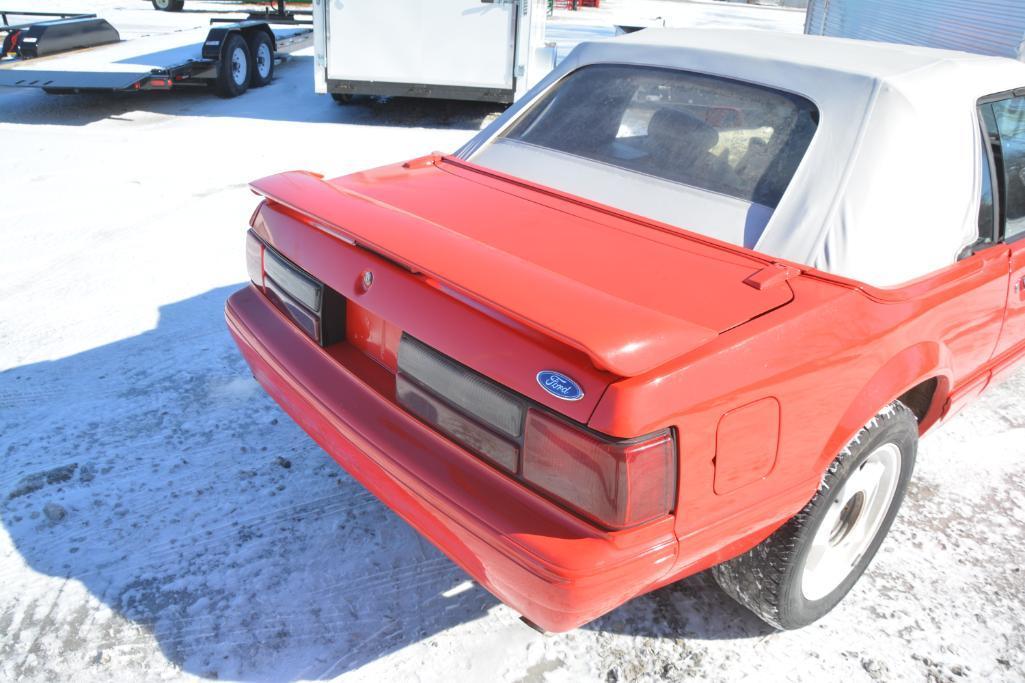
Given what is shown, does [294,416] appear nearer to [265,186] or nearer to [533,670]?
[265,186]

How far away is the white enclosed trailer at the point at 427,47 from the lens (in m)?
8.65

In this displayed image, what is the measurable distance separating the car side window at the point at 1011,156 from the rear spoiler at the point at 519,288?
166cm

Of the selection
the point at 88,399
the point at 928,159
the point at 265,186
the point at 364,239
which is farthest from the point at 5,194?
the point at 928,159

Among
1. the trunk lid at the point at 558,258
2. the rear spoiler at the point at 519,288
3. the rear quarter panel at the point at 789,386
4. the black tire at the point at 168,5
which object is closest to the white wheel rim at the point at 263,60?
the trunk lid at the point at 558,258

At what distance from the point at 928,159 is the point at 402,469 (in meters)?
1.78

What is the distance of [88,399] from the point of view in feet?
11.3

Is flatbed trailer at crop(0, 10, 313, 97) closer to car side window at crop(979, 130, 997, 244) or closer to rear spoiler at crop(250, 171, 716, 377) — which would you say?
rear spoiler at crop(250, 171, 716, 377)

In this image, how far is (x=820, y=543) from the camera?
7.50 feet

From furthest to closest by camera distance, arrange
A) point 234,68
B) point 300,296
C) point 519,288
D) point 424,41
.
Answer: point 234,68, point 424,41, point 300,296, point 519,288

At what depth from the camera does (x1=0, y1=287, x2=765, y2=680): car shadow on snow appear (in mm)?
2309

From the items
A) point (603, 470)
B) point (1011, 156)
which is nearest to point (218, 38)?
point (1011, 156)

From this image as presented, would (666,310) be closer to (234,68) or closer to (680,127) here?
(680,127)

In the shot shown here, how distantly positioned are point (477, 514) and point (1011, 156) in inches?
91.2

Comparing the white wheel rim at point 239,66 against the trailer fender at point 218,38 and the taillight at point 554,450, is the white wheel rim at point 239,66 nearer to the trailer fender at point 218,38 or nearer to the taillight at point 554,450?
the trailer fender at point 218,38
